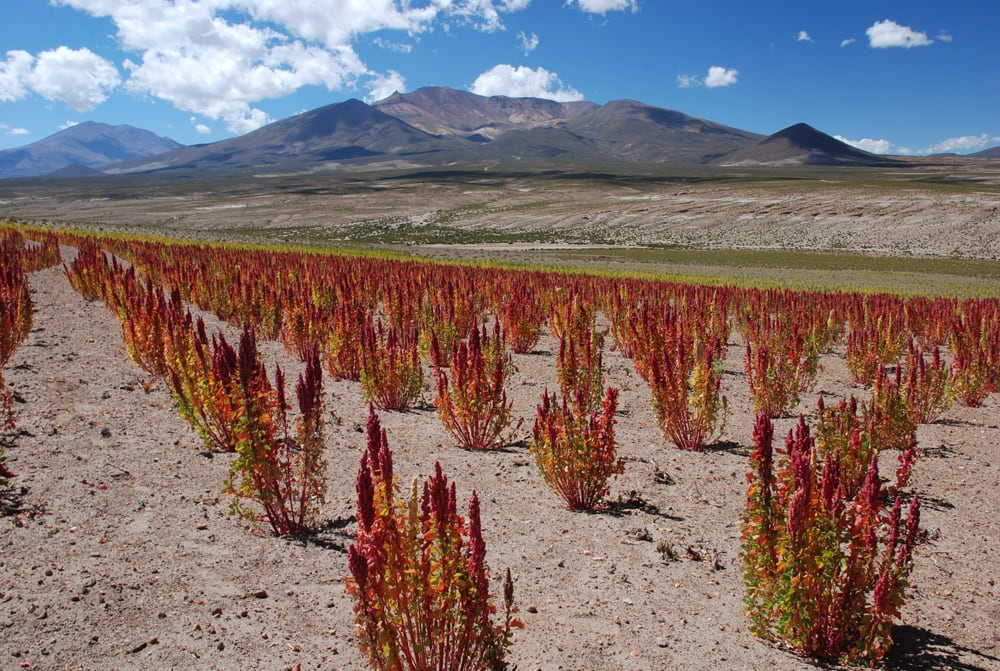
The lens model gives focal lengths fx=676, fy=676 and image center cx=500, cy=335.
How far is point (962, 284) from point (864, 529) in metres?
29.6

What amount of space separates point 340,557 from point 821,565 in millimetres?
2527

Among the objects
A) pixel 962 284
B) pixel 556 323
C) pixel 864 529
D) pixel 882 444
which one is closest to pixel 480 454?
pixel 864 529

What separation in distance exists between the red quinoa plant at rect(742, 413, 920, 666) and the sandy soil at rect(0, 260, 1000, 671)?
206 mm

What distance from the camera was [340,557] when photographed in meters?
3.90

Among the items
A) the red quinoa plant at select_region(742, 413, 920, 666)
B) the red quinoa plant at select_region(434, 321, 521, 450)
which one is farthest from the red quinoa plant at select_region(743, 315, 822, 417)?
the red quinoa plant at select_region(742, 413, 920, 666)

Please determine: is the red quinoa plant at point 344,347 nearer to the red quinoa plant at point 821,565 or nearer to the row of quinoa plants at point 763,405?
the row of quinoa plants at point 763,405

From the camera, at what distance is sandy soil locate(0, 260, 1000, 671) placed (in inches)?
121

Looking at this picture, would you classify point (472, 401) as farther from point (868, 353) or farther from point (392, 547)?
point (868, 353)

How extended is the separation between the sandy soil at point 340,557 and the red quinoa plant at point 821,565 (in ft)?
0.68

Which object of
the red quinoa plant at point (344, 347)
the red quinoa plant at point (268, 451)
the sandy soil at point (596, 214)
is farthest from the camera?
the sandy soil at point (596, 214)

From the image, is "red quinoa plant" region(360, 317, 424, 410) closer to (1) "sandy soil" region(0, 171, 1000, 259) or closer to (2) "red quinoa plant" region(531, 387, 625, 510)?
(2) "red quinoa plant" region(531, 387, 625, 510)

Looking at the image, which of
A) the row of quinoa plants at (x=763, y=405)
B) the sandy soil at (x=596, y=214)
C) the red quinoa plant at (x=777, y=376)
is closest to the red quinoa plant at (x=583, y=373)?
the row of quinoa plants at (x=763, y=405)

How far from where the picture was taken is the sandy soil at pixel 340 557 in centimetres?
307

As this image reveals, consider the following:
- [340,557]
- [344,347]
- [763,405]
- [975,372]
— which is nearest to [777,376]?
[763,405]
